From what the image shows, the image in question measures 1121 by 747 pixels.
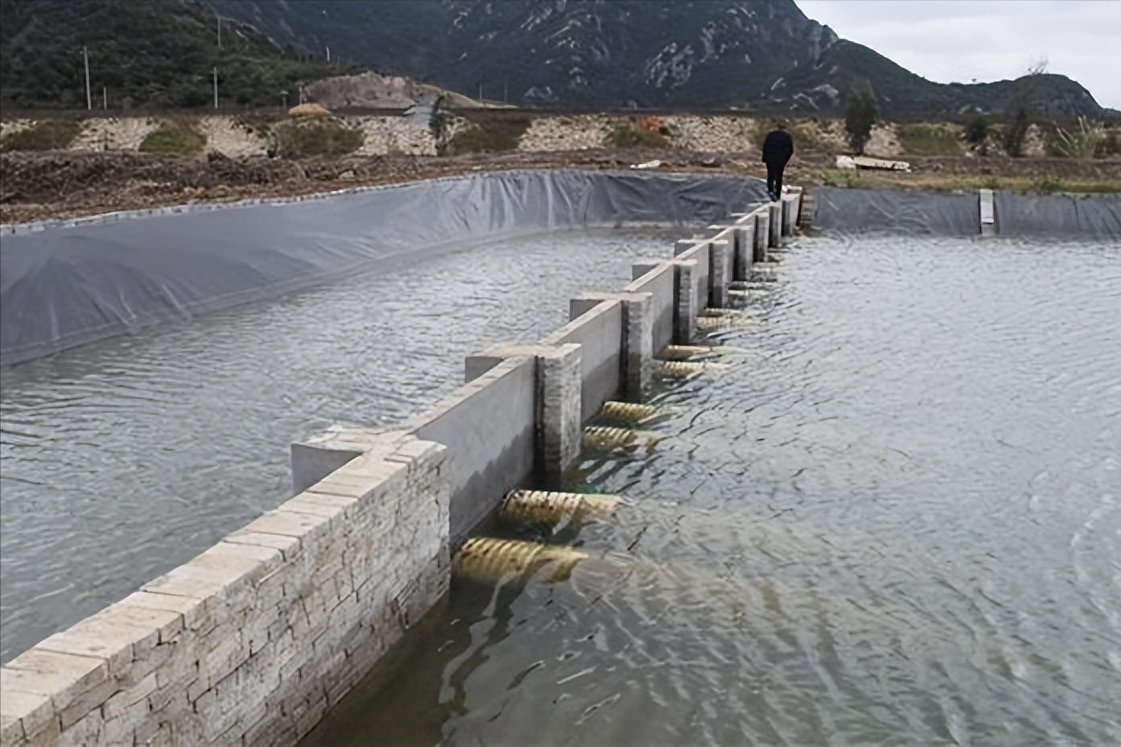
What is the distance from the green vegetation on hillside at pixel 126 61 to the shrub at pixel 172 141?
2602 cm

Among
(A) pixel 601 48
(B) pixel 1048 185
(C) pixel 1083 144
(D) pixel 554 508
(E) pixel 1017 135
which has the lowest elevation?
(D) pixel 554 508

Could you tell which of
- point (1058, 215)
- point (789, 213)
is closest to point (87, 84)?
point (789, 213)

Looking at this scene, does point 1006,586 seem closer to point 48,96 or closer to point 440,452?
point 440,452

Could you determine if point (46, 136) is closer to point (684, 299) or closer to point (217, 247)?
point (217, 247)

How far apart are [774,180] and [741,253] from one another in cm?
600

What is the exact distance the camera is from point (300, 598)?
4930 millimetres

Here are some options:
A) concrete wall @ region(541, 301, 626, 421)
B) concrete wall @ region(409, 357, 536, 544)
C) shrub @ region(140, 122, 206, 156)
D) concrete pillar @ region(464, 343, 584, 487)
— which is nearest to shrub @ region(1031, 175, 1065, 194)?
concrete wall @ region(541, 301, 626, 421)

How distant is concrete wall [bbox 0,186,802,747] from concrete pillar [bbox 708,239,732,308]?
29.9ft

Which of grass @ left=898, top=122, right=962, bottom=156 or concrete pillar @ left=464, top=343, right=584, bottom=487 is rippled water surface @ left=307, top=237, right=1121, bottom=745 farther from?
grass @ left=898, top=122, right=962, bottom=156

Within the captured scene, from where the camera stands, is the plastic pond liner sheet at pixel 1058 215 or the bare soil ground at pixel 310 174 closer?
the bare soil ground at pixel 310 174

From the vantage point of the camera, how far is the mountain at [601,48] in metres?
124

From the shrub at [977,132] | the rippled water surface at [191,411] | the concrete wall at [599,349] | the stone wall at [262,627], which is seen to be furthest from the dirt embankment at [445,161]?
the stone wall at [262,627]

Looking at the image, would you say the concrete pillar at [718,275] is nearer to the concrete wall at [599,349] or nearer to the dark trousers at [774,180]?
the concrete wall at [599,349]

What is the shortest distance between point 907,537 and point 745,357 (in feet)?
18.6
